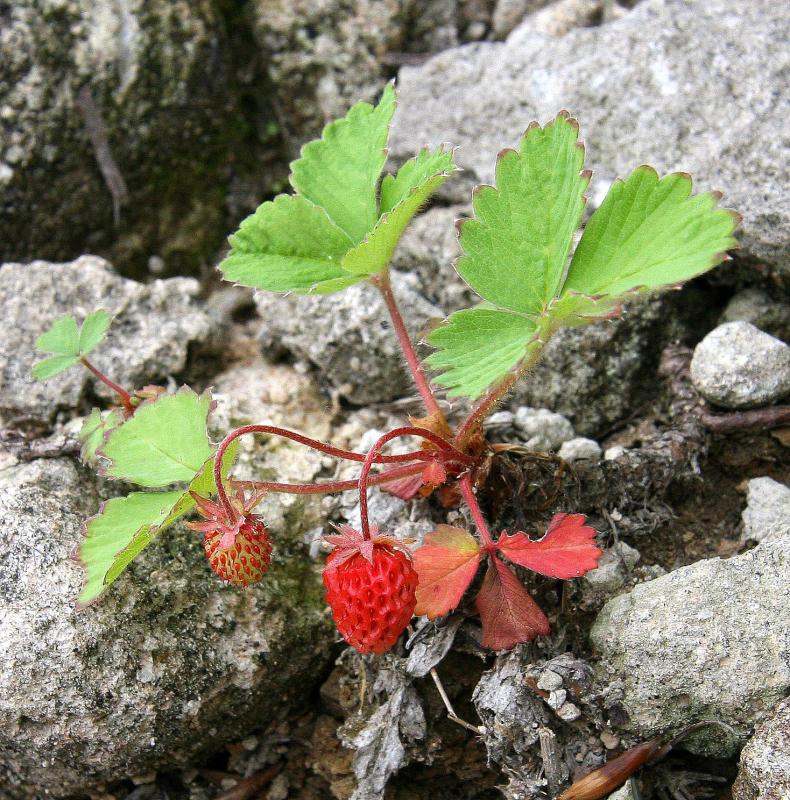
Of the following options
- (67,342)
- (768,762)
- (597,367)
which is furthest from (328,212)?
(768,762)

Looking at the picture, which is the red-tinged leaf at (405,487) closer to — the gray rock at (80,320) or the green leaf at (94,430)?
the green leaf at (94,430)

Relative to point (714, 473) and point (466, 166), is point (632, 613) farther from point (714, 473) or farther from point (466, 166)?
point (466, 166)

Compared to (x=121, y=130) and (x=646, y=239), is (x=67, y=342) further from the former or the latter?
(x=646, y=239)

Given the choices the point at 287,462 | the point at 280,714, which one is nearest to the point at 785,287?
the point at 287,462

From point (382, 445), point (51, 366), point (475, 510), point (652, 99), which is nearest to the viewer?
point (382, 445)

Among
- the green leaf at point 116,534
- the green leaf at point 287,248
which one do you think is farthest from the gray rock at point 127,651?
the green leaf at point 287,248

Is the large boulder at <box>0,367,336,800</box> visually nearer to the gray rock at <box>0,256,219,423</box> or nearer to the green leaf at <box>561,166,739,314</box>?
the gray rock at <box>0,256,219,423</box>
